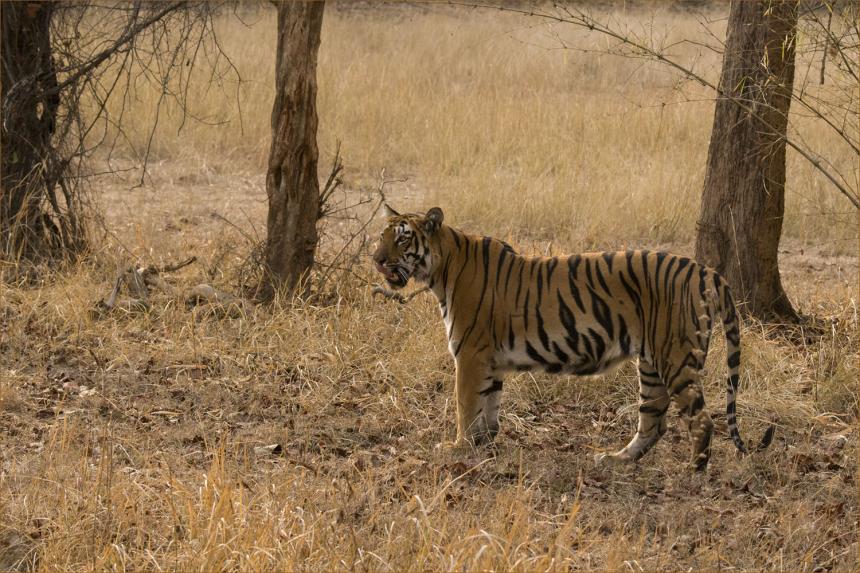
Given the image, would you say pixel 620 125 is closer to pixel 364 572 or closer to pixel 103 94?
pixel 103 94

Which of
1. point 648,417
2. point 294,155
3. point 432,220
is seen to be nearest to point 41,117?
point 294,155

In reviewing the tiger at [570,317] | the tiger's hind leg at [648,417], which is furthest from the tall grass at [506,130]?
the tiger's hind leg at [648,417]

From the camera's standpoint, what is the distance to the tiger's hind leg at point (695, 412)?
5.25m

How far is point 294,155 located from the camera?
24.4 ft

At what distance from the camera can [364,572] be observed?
394 centimetres

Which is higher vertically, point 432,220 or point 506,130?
point 506,130

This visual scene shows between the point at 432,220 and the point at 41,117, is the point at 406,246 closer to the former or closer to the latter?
the point at 432,220

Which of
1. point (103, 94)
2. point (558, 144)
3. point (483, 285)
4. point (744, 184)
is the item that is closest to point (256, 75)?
point (103, 94)

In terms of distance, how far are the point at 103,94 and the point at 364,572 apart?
417 inches

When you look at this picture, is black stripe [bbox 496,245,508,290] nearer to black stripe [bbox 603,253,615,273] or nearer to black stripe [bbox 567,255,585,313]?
A: black stripe [bbox 567,255,585,313]

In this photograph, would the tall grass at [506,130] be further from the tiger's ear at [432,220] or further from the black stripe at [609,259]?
the tiger's ear at [432,220]

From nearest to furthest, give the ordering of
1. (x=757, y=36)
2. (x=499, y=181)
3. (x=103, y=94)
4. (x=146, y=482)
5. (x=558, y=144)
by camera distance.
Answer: (x=146, y=482) → (x=757, y=36) → (x=499, y=181) → (x=558, y=144) → (x=103, y=94)

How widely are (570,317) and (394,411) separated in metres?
1.19

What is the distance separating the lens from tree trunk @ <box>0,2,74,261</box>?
8195 millimetres
